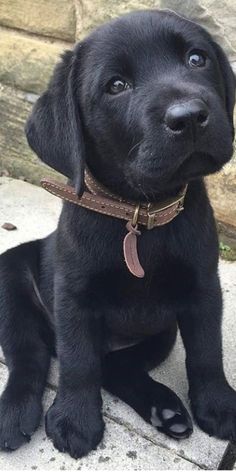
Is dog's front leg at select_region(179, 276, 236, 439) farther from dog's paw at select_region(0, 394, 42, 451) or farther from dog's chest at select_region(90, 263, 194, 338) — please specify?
dog's paw at select_region(0, 394, 42, 451)

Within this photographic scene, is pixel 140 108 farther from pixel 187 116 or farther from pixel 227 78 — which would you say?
pixel 227 78

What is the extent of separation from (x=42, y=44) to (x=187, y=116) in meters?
2.31

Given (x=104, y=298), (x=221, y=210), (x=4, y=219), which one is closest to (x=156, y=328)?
(x=104, y=298)

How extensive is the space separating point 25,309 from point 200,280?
0.70 meters

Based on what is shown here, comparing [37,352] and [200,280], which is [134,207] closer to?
[200,280]

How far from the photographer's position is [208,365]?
2.38 m

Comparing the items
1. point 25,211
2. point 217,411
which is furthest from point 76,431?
point 25,211

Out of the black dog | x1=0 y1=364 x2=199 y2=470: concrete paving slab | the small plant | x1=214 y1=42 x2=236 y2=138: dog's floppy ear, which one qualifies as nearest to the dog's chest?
the black dog

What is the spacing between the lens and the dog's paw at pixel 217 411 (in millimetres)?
2334

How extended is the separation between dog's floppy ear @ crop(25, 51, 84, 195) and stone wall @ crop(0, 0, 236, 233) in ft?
4.03

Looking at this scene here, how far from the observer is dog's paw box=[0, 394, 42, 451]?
231 cm

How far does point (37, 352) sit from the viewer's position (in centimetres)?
254

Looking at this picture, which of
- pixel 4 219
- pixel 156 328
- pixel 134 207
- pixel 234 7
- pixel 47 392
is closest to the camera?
pixel 134 207

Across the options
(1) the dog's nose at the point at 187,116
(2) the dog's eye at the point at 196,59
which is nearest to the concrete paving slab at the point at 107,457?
(1) the dog's nose at the point at 187,116
